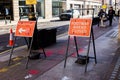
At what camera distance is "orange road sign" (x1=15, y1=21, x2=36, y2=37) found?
8.38 m

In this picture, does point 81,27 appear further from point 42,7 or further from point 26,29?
point 42,7

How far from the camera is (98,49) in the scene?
11117 millimetres

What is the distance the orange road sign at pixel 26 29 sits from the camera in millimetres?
8383

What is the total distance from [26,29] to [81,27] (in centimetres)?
182

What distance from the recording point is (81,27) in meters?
7.93

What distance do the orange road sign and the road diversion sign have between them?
127 cm

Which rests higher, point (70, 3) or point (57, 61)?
point (70, 3)

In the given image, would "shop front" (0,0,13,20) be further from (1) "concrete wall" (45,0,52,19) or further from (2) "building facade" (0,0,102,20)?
(1) "concrete wall" (45,0,52,19)

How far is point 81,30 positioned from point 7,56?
347cm

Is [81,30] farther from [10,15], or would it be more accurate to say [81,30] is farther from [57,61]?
[10,15]

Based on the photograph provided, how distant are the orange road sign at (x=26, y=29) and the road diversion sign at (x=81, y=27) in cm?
127

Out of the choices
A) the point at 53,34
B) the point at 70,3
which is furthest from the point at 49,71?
the point at 70,3

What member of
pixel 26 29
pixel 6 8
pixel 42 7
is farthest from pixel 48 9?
pixel 26 29

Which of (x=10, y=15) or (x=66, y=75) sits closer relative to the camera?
(x=66, y=75)
